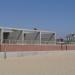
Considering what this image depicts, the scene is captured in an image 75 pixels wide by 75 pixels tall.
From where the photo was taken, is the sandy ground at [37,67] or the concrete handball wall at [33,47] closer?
the sandy ground at [37,67]

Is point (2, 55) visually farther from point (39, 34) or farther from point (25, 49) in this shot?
point (39, 34)

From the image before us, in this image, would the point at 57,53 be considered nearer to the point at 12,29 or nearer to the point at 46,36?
the point at 12,29

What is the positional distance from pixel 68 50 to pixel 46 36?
10.8 metres

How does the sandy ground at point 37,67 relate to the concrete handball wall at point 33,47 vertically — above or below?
below

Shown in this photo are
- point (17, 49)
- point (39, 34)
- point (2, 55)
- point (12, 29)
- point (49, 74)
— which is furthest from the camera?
point (39, 34)

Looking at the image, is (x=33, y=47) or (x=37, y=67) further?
(x=33, y=47)

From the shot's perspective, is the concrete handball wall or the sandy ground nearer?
the sandy ground

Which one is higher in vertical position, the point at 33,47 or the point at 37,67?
the point at 33,47

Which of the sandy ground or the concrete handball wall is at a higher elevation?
the concrete handball wall

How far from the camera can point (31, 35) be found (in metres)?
57.4

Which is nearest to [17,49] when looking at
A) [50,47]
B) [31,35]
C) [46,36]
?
[50,47]

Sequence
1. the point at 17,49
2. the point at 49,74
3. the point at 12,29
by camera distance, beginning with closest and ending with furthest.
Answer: the point at 49,74 → the point at 17,49 → the point at 12,29

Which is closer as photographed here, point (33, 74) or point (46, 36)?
point (33, 74)

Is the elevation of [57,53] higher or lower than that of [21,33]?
lower
